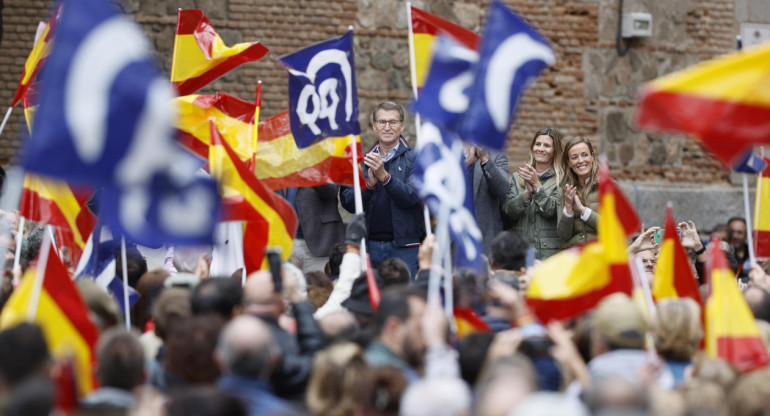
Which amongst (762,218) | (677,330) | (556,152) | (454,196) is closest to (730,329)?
(677,330)

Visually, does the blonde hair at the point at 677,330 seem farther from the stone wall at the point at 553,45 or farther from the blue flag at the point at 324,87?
the stone wall at the point at 553,45

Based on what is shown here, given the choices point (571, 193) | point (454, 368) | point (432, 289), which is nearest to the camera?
point (454, 368)

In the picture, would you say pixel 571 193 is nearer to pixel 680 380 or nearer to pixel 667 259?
pixel 667 259

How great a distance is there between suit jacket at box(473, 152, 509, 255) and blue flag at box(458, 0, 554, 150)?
112 inches

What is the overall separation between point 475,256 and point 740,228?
7.49m

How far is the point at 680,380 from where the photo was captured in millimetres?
5078

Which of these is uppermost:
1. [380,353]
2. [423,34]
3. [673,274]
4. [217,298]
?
[423,34]

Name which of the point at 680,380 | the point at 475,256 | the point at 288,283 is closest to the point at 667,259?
the point at 475,256

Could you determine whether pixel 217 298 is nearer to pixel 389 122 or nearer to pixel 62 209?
pixel 62 209

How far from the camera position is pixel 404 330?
16.4 feet

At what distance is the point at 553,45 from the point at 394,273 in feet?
27.1

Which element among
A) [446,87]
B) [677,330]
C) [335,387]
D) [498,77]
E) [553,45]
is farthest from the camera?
[553,45]

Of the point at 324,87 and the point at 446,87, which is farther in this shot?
the point at 324,87

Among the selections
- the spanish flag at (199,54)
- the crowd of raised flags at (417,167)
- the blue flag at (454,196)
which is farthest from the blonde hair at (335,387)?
the spanish flag at (199,54)
